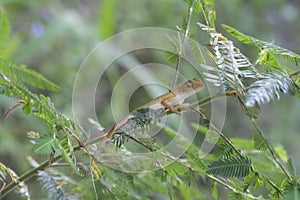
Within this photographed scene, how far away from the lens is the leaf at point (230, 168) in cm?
43

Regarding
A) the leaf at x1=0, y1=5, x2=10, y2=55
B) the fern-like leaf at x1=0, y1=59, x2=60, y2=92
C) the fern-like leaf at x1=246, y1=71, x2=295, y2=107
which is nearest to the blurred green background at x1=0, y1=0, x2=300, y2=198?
the leaf at x1=0, y1=5, x2=10, y2=55

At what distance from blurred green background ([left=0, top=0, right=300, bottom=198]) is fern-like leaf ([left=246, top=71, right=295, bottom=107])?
117cm

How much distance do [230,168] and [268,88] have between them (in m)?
0.09

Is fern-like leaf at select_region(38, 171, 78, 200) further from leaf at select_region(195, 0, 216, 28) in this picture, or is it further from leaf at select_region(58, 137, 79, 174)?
leaf at select_region(195, 0, 216, 28)

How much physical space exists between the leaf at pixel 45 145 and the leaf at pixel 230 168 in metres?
0.14

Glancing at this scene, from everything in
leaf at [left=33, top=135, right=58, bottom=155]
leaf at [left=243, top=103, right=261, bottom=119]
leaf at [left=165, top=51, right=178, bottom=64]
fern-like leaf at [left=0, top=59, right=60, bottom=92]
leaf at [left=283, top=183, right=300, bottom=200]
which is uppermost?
fern-like leaf at [left=0, top=59, right=60, bottom=92]

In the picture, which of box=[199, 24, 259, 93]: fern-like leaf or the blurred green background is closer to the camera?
box=[199, 24, 259, 93]: fern-like leaf

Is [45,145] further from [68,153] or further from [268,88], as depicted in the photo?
[268,88]

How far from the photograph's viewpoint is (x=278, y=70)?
442 millimetres

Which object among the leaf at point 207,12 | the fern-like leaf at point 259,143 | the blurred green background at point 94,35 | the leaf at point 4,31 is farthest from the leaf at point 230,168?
the blurred green background at point 94,35

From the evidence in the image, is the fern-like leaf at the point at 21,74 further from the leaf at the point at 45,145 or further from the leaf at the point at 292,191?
the leaf at the point at 292,191

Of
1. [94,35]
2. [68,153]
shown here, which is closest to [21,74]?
[68,153]

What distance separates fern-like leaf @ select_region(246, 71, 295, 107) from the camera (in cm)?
37

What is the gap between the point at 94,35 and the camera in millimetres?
1885
